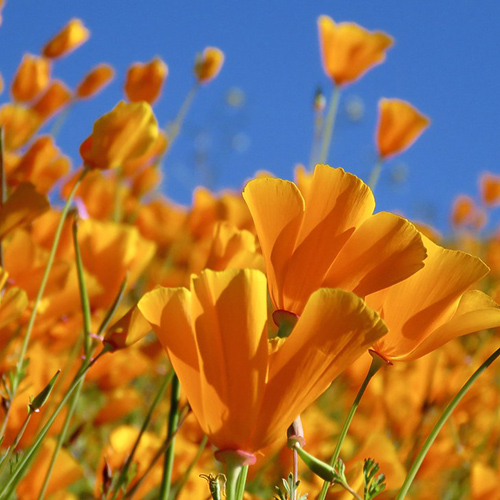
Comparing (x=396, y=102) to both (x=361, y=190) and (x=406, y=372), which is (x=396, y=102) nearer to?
(x=406, y=372)

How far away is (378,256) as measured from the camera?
23.0 inches

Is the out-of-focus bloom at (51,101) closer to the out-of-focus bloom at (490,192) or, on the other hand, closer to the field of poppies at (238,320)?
the field of poppies at (238,320)

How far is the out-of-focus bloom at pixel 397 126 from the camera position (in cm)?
148

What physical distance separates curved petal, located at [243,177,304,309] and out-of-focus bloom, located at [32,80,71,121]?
4.24 ft

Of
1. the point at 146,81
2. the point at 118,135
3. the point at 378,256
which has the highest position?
the point at 146,81

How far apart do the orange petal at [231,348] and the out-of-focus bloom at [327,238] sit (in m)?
0.09

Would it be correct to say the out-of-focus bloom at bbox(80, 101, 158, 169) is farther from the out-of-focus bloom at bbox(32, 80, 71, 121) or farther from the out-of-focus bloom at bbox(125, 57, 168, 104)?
the out-of-focus bloom at bbox(32, 80, 71, 121)

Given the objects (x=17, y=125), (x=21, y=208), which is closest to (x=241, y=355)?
(x=21, y=208)

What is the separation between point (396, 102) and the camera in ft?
4.92

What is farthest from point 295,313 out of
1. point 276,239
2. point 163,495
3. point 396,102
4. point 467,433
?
point 467,433

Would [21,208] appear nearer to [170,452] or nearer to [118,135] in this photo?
[118,135]

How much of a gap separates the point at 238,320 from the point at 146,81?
Answer: 3.37 feet

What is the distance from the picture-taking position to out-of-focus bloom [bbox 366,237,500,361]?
0.58 metres

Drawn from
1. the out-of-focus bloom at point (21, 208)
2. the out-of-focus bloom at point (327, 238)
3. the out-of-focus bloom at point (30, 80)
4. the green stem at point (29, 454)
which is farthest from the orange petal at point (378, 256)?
the out-of-focus bloom at point (30, 80)
